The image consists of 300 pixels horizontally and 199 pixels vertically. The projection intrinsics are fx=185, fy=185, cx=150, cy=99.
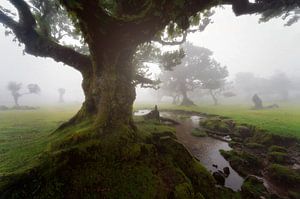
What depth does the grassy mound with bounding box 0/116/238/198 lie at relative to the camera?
7727 mm

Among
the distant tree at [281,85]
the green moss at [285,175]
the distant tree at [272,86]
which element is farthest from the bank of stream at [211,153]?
the distant tree at [281,85]

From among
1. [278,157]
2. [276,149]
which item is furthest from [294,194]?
[276,149]

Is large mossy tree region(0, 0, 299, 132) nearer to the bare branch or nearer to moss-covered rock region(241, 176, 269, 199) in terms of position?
the bare branch

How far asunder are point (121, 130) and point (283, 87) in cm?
10305

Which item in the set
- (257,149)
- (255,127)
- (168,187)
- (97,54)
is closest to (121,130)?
(168,187)

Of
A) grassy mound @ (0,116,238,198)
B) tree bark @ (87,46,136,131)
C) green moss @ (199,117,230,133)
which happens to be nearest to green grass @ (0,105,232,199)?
grassy mound @ (0,116,238,198)

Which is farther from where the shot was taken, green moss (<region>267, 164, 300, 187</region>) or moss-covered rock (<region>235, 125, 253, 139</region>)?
moss-covered rock (<region>235, 125, 253, 139</region>)

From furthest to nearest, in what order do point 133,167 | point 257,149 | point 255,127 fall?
point 255,127 < point 257,149 < point 133,167

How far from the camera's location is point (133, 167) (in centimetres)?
962

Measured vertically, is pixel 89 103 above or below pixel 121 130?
above

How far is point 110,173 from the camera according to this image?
8.95 meters

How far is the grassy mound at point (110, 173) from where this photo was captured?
773 centimetres

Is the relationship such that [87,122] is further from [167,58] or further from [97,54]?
[167,58]

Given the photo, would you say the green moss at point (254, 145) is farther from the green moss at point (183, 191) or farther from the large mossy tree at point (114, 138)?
the green moss at point (183, 191)
